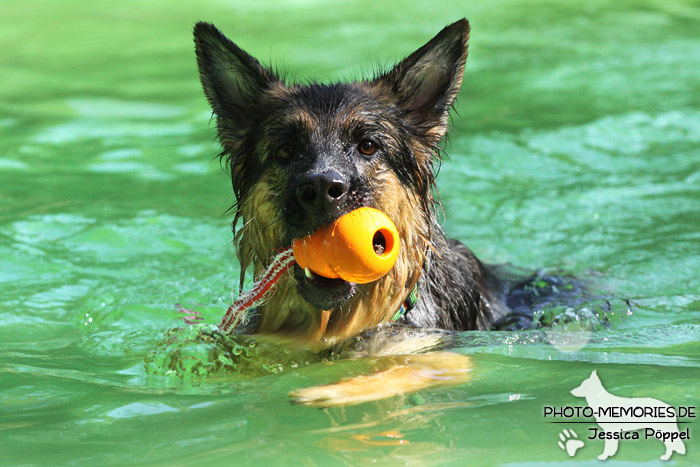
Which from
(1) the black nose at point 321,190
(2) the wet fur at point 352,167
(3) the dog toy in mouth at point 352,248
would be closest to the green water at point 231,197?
(2) the wet fur at point 352,167

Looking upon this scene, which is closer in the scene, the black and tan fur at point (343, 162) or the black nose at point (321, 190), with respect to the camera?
the black nose at point (321, 190)

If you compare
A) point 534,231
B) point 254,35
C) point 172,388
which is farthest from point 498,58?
point 172,388

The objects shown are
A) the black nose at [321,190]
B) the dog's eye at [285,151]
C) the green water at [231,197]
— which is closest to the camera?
the green water at [231,197]

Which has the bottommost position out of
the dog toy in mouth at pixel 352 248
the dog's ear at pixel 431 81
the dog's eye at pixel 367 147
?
the dog toy in mouth at pixel 352 248

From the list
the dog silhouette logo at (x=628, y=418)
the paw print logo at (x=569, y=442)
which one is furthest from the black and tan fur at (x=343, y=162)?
the paw print logo at (x=569, y=442)

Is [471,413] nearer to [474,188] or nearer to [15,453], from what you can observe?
[15,453]

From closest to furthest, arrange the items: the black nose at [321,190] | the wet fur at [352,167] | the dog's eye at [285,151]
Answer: the black nose at [321,190] < the wet fur at [352,167] < the dog's eye at [285,151]

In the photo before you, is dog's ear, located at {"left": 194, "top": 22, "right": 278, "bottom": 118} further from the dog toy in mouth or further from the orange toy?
the orange toy

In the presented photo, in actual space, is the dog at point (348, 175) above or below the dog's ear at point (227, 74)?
below

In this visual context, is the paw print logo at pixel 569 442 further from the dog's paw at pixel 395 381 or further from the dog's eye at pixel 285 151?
the dog's eye at pixel 285 151

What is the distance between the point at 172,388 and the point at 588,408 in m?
2.27

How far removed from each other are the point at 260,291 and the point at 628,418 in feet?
7.94

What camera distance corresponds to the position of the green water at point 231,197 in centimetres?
402

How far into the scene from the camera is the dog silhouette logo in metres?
3.63
